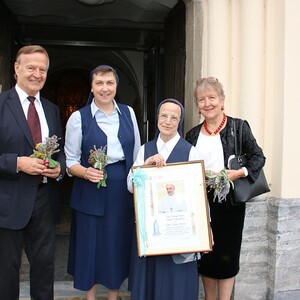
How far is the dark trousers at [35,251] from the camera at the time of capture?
285 cm

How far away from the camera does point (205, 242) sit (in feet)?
9.19

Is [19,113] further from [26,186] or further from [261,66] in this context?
[261,66]

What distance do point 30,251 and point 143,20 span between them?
429 centimetres

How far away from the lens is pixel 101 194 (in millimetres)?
3107

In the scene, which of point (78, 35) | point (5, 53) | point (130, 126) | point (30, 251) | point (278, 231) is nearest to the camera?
point (30, 251)

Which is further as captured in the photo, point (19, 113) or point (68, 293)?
point (68, 293)

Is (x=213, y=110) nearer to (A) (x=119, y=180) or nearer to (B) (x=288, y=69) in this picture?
(A) (x=119, y=180)

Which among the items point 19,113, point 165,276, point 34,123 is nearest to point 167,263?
point 165,276

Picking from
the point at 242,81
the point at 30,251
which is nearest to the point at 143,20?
the point at 242,81

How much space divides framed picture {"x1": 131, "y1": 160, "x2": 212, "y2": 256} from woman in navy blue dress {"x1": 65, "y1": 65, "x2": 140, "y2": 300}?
15.5 inches

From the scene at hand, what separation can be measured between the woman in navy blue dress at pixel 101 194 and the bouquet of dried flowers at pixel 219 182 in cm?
65

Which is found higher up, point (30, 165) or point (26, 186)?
point (30, 165)

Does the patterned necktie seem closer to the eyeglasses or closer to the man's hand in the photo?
the man's hand

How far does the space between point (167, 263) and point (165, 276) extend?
3.7 inches
